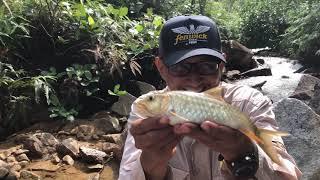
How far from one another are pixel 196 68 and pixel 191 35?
216 mm

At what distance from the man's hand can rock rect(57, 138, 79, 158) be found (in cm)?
445

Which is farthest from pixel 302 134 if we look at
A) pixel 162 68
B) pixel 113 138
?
pixel 162 68

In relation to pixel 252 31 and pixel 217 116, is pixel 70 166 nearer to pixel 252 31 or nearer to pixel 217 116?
pixel 217 116

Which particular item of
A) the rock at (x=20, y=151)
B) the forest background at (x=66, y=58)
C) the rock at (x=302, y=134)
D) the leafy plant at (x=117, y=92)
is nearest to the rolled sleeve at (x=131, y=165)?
the rock at (x=302, y=134)

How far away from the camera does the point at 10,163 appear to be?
6156 millimetres

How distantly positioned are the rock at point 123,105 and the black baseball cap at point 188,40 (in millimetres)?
4985

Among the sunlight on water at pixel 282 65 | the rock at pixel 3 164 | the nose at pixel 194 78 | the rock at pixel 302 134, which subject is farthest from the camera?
the sunlight on water at pixel 282 65

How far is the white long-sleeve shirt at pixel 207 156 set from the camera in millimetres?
2445

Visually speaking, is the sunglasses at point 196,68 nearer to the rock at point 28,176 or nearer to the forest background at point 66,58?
the rock at point 28,176

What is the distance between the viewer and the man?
2162mm

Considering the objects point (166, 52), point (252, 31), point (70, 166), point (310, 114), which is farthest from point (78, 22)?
point (252, 31)

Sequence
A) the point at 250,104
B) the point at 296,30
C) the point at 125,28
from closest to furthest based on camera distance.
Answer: the point at 250,104
the point at 125,28
the point at 296,30

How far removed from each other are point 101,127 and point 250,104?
16.1 ft

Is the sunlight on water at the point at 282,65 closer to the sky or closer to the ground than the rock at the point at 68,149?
closer to the ground
